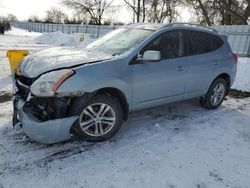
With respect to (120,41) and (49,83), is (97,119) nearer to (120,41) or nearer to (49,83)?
(49,83)

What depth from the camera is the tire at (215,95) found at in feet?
17.1

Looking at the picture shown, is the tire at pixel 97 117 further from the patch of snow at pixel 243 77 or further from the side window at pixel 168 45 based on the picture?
the patch of snow at pixel 243 77

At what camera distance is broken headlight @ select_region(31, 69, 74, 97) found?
3.08 metres

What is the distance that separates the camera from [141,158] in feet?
10.9

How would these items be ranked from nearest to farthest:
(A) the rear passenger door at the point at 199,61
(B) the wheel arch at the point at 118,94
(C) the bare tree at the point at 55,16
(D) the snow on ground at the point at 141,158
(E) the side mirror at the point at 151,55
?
(D) the snow on ground at the point at 141,158
(B) the wheel arch at the point at 118,94
(E) the side mirror at the point at 151,55
(A) the rear passenger door at the point at 199,61
(C) the bare tree at the point at 55,16

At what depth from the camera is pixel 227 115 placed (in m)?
5.11

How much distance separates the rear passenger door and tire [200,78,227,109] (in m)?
0.22

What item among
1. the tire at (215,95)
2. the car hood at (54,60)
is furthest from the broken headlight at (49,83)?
the tire at (215,95)

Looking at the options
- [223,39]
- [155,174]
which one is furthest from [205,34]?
[155,174]

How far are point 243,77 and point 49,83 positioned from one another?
6604mm

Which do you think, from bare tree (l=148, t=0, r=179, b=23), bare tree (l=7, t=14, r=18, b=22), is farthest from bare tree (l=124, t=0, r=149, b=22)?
bare tree (l=7, t=14, r=18, b=22)

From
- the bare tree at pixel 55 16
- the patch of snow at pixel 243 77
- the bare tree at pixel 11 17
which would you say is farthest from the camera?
the bare tree at pixel 11 17

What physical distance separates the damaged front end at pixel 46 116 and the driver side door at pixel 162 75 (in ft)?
3.74

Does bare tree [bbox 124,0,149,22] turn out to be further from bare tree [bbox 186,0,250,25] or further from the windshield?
the windshield
